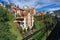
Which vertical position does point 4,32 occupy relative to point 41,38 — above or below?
above

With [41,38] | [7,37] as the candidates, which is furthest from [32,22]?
[7,37]

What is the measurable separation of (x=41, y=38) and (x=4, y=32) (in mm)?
1611

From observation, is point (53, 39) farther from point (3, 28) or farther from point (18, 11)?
point (18, 11)

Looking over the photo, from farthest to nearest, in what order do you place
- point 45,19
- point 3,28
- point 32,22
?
point 45,19, point 32,22, point 3,28

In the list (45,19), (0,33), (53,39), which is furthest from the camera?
(45,19)

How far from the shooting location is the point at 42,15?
11.0 metres

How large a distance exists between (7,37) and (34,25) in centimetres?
537

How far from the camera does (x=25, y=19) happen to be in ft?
30.3

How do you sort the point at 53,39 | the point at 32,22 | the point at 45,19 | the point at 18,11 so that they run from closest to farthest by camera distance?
1. the point at 53,39
2. the point at 18,11
3. the point at 32,22
4. the point at 45,19

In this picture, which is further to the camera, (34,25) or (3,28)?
(34,25)

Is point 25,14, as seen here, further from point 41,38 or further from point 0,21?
point 0,21

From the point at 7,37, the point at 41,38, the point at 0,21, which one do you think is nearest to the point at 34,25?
the point at 41,38

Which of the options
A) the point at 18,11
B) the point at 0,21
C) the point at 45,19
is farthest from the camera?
the point at 45,19

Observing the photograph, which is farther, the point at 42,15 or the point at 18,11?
the point at 42,15
